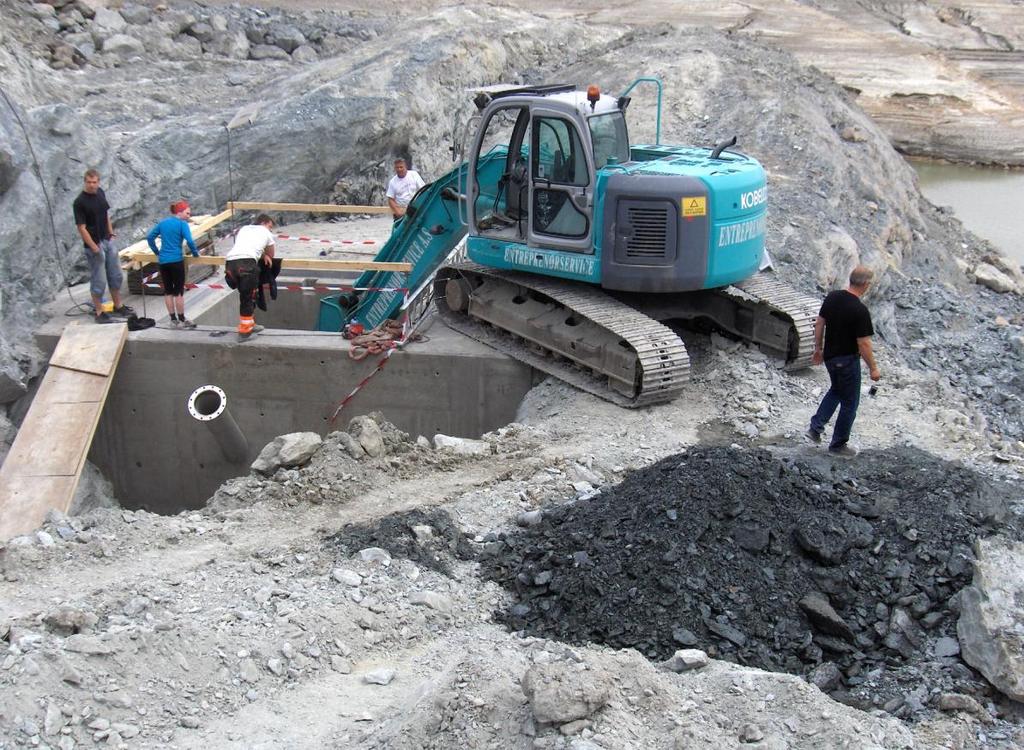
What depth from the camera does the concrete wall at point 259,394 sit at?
1093 cm

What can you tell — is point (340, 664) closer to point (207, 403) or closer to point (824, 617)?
point (824, 617)

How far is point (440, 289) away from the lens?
11328 millimetres

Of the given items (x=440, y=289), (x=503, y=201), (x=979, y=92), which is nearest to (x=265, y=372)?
(x=440, y=289)

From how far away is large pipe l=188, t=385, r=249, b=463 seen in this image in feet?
30.8

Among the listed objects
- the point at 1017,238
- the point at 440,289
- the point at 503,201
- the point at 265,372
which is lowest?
the point at 1017,238

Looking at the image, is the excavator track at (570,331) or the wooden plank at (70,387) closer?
the excavator track at (570,331)

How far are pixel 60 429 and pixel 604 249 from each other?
16.6 ft

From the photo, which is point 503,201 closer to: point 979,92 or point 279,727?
point 279,727

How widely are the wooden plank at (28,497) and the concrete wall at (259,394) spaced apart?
7.02 feet

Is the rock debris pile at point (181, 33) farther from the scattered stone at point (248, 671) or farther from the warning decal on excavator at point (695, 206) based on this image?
the scattered stone at point (248, 671)

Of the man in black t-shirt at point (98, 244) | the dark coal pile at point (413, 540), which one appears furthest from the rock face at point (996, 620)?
the man in black t-shirt at point (98, 244)

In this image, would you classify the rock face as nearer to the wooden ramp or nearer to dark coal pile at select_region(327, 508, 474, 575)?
dark coal pile at select_region(327, 508, 474, 575)

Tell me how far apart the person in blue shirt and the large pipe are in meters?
1.06

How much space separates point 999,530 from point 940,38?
109 feet
